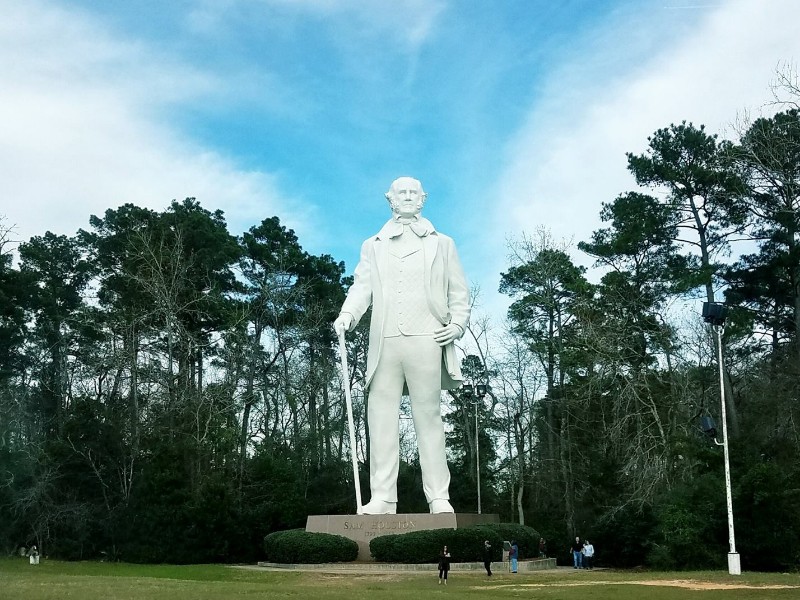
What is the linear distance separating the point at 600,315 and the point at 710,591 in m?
17.5

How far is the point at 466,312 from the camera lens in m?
21.2

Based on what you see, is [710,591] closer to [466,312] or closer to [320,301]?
[466,312]

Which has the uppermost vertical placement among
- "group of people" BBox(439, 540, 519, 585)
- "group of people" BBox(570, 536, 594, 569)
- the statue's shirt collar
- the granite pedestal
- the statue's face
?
the statue's face

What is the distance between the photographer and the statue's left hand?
20.6 meters

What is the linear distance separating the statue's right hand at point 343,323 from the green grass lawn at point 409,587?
5.46 metres

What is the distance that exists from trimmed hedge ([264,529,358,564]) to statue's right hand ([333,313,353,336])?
4560 mm

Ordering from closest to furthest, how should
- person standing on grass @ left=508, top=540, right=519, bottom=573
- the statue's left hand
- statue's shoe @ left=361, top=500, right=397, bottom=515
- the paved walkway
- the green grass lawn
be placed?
the green grass lawn
the paved walkway
person standing on grass @ left=508, top=540, right=519, bottom=573
statue's shoe @ left=361, top=500, right=397, bottom=515
the statue's left hand

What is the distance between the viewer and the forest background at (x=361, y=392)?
2564 centimetres

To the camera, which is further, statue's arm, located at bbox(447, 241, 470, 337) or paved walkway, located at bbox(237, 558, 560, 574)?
statue's arm, located at bbox(447, 241, 470, 337)

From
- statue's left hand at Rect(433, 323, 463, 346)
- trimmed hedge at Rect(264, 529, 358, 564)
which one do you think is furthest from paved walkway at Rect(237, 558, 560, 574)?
statue's left hand at Rect(433, 323, 463, 346)

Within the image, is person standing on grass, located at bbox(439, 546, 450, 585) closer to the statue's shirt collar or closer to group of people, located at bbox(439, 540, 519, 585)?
group of people, located at bbox(439, 540, 519, 585)

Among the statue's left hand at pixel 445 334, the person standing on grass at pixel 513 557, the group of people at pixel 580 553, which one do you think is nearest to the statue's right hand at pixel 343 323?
the statue's left hand at pixel 445 334

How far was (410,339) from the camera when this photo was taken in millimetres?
20625

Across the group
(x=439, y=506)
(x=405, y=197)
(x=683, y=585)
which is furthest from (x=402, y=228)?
(x=683, y=585)
